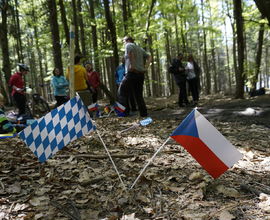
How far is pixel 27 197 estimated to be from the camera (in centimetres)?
293

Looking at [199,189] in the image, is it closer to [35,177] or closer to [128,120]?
[35,177]

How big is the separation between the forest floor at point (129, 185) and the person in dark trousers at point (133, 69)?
242 centimetres

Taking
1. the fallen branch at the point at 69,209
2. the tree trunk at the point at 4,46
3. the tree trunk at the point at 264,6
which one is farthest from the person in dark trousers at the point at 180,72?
the tree trunk at the point at 4,46

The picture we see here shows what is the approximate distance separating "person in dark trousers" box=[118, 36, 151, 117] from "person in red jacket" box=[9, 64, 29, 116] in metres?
3.49

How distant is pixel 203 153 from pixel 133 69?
4.35m

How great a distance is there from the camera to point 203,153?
292cm

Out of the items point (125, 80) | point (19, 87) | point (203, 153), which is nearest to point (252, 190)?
point (203, 153)

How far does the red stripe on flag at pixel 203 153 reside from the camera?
2.90m

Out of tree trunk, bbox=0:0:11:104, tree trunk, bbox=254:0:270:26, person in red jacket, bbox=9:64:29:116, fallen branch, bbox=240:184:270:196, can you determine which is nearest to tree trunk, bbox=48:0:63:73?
person in red jacket, bbox=9:64:29:116

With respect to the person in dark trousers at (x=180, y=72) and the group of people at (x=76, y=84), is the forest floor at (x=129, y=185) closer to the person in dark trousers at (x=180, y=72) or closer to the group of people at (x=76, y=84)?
the group of people at (x=76, y=84)

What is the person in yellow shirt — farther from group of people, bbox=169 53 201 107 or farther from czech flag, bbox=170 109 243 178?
czech flag, bbox=170 109 243 178

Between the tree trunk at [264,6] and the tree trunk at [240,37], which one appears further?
the tree trunk at [240,37]

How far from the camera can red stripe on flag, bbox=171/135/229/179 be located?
2896 millimetres

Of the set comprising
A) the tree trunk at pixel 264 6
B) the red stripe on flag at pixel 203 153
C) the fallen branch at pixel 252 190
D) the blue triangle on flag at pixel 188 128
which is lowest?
the fallen branch at pixel 252 190
